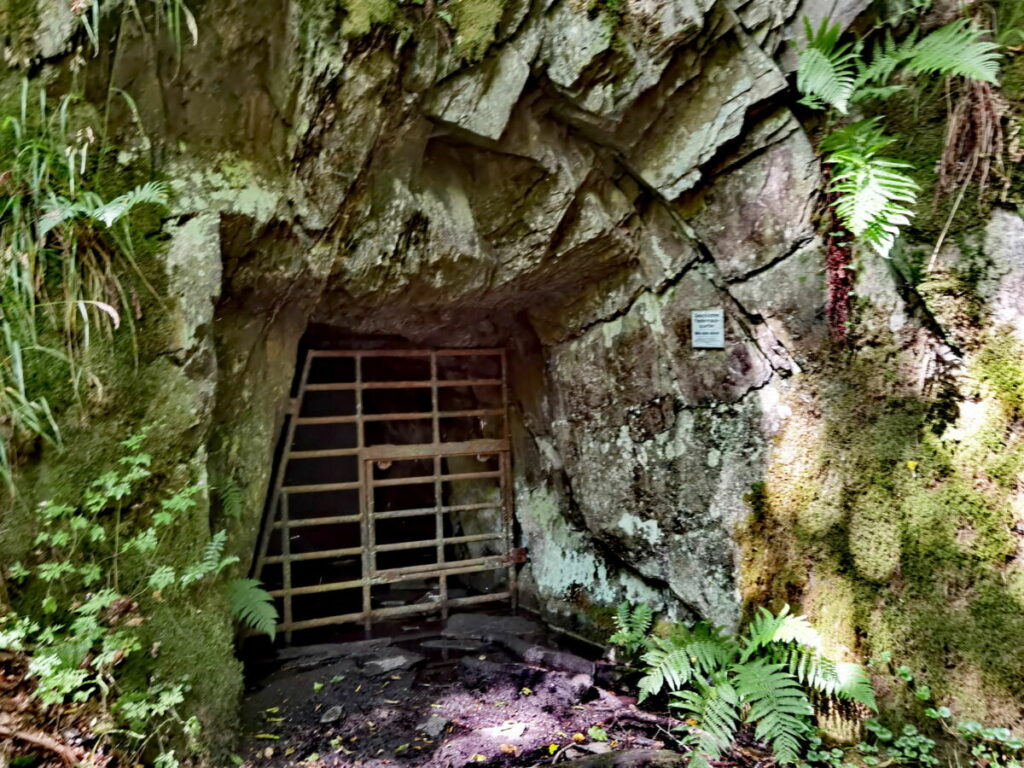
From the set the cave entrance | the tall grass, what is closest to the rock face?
the tall grass

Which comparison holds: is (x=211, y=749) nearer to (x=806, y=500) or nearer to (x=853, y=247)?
(x=806, y=500)

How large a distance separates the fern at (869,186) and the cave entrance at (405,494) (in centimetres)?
256

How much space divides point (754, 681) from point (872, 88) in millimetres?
2856

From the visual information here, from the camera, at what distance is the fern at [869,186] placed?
2.83 meters

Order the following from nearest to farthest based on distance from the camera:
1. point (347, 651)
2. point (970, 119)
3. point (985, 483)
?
point (985, 483)
point (970, 119)
point (347, 651)

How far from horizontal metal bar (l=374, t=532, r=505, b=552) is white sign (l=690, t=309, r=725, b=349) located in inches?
85.9

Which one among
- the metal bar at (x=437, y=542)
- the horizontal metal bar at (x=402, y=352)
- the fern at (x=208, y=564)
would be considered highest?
the horizontal metal bar at (x=402, y=352)

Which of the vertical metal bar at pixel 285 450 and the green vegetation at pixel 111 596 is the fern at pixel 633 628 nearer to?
the green vegetation at pixel 111 596

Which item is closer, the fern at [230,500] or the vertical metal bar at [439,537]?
the fern at [230,500]

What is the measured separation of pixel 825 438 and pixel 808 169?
1353 mm

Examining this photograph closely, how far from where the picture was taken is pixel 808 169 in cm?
318

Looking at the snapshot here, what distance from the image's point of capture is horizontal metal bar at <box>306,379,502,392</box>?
430 cm

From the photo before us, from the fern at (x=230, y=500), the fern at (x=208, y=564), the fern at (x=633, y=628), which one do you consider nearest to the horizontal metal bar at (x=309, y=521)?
the fern at (x=230, y=500)

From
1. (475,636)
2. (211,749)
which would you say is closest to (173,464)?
(211,749)
